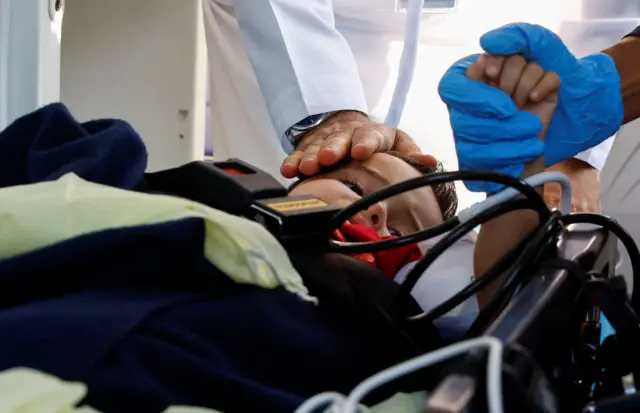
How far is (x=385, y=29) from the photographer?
5.36ft

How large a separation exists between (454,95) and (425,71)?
98 centimetres

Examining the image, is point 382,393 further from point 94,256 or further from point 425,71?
point 425,71

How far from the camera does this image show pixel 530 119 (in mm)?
657

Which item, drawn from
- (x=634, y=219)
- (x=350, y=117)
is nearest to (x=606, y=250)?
(x=350, y=117)

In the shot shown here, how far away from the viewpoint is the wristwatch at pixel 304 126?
1.22 metres

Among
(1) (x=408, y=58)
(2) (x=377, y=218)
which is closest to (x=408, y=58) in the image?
(1) (x=408, y=58)

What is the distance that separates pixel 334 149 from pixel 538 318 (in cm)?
62

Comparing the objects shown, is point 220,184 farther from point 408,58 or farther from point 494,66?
point 408,58

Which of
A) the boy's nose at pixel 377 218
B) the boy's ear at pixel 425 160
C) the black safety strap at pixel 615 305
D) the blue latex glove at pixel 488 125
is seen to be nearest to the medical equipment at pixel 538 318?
the black safety strap at pixel 615 305

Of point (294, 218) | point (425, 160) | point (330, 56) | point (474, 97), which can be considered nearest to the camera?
point (294, 218)

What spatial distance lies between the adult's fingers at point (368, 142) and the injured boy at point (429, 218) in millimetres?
15

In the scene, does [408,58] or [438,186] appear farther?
[408,58]

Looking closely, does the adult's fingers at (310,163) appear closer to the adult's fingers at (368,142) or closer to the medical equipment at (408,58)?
the adult's fingers at (368,142)

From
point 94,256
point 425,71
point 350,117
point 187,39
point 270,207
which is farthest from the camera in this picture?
point 425,71
